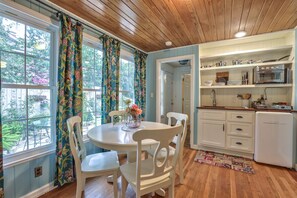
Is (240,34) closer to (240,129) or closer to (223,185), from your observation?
(240,129)

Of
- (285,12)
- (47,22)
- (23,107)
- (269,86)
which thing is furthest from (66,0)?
(269,86)

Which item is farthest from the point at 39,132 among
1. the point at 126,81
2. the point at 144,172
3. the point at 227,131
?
the point at 227,131

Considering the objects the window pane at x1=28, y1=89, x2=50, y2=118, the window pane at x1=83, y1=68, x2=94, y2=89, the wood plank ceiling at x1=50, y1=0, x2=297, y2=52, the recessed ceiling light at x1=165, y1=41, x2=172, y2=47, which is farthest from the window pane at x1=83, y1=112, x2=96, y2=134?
the recessed ceiling light at x1=165, y1=41, x2=172, y2=47

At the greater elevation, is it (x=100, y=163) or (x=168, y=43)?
(x=168, y=43)

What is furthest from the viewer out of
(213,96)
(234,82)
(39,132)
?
(213,96)

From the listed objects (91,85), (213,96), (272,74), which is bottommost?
(213,96)

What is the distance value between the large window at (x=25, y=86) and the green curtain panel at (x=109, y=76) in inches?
31.5

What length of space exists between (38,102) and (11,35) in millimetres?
780

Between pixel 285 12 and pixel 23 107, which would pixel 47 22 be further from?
pixel 285 12

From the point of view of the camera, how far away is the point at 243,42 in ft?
10.3

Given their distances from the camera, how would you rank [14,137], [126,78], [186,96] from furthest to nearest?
[186,96]
[126,78]
[14,137]

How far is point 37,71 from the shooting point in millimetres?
1795

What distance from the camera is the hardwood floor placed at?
1758mm

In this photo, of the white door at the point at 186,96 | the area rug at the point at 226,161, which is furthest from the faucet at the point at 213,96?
the white door at the point at 186,96
